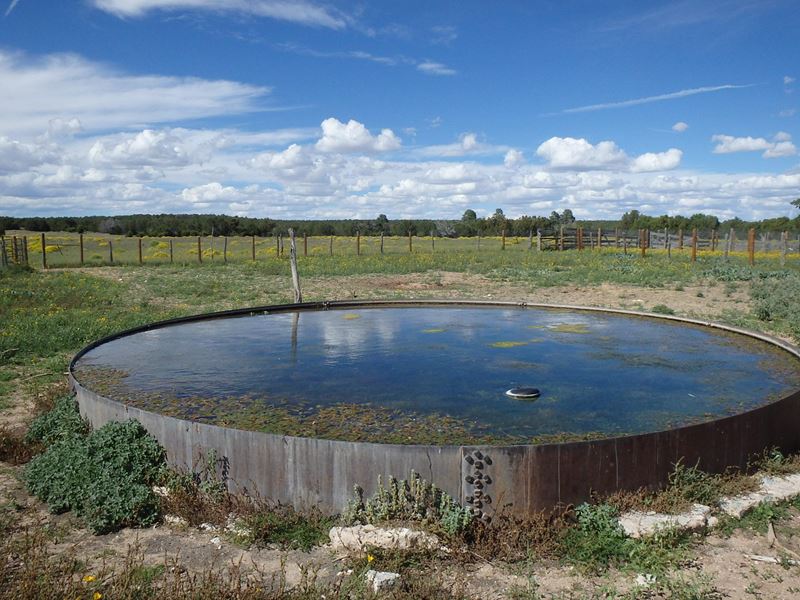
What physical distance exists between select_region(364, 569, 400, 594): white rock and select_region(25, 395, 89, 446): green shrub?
12.3 ft

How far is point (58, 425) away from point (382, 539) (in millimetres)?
4118

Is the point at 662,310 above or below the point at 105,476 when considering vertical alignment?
above

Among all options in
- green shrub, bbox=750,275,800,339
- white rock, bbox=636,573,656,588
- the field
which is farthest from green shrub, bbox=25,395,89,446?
green shrub, bbox=750,275,800,339

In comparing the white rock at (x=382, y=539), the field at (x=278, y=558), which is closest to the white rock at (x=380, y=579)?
the field at (x=278, y=558)

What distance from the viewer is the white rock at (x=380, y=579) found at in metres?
4.09

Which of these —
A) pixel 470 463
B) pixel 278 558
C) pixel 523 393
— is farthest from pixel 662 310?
pixel 278 558

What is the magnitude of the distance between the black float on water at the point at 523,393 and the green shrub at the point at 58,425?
4.24 meters

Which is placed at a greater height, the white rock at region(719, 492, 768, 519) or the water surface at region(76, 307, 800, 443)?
the water surface at region(76, 307, 800, 443)

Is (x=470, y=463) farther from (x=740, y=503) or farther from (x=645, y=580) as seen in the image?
(x=740, y=503)

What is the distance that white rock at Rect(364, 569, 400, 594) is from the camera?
161 inches

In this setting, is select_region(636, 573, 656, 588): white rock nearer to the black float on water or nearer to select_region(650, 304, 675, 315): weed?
the black float on water

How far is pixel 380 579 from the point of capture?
13.6 feet

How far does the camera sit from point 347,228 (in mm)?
88188

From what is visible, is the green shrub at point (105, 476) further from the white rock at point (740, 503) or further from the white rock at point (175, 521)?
the white rock at point (740, 503)
